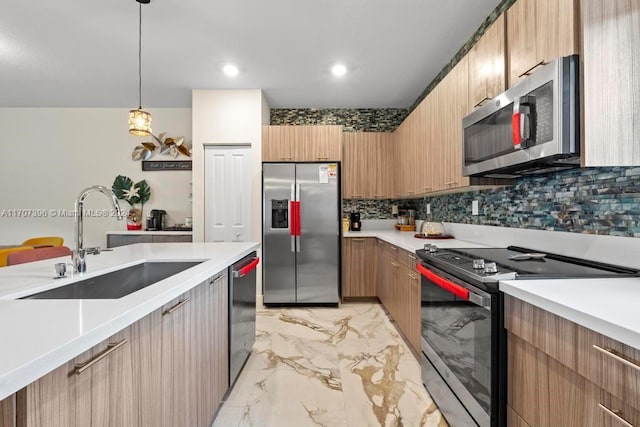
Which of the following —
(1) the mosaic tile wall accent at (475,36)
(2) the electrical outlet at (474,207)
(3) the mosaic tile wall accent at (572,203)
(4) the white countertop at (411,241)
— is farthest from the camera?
(2) the electrical outlet at (474,207)

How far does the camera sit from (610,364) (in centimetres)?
78

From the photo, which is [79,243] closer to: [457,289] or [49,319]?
[49,319]

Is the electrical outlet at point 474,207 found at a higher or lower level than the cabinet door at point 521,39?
lower

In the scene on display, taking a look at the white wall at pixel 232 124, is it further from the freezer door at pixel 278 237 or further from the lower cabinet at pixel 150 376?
the lower cabinet at pixel 150 376

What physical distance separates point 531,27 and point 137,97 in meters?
4.52

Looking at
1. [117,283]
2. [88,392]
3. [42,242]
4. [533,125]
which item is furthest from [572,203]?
[42,242]

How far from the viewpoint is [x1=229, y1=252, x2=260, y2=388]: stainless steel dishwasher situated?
193 centimetres

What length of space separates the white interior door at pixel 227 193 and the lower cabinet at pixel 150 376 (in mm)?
2277

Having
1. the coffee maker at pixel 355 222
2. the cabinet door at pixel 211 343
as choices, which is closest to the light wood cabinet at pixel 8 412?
the cabinet door at pixel 211 343

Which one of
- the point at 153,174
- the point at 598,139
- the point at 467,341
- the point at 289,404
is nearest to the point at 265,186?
the point at 153,174

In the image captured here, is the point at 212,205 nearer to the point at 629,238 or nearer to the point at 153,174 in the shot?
the point at 153,174

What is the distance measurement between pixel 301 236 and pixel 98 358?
3072mm

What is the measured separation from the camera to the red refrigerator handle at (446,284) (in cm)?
142

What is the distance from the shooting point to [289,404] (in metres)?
1.91
